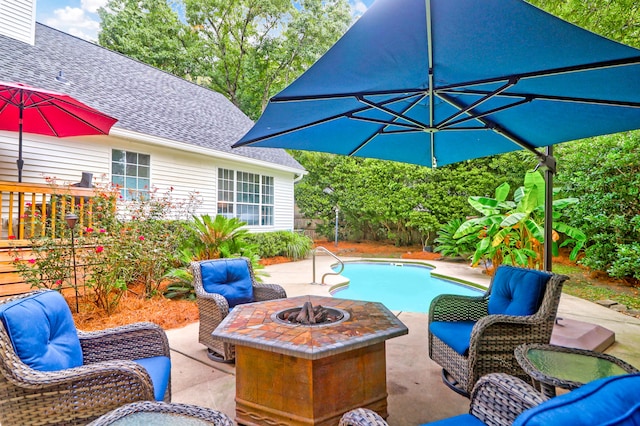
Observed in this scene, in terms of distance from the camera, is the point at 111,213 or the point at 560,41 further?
the point at 111,213

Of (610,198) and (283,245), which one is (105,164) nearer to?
(283,245)

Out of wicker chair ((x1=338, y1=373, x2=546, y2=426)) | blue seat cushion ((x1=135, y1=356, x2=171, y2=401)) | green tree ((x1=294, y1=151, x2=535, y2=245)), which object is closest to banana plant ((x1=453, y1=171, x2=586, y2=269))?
green tree ((x1=294, y1=151, x2=535, y2=245))

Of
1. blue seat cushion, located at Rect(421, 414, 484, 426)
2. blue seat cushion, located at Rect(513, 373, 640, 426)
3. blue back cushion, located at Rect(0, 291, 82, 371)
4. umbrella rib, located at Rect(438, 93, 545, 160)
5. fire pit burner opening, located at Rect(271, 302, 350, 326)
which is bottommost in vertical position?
blue seat cushion, located at Rect(421, 414, 484, 426)

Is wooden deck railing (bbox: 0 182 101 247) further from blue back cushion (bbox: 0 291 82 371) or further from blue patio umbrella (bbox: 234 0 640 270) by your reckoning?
blue patio umbrella (bbox: 234 0 640 270)

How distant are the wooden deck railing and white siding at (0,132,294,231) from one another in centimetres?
86

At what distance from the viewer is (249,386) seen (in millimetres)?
2279

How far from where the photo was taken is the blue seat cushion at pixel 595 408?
0.84 meters

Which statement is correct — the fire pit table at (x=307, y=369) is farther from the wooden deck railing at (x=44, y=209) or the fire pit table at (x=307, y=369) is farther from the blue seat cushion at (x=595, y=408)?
the wooden deck railing at (x=44, y=209)

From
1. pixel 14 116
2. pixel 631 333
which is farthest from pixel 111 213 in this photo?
pixel 631 333

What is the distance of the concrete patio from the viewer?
2.54 meters

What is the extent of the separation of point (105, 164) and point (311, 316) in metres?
6.94

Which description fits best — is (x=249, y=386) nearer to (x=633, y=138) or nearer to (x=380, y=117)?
(x=380, y=117)

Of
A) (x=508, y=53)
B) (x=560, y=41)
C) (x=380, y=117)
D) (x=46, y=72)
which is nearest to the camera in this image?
(x=560, y=41)

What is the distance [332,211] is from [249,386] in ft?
45.3
